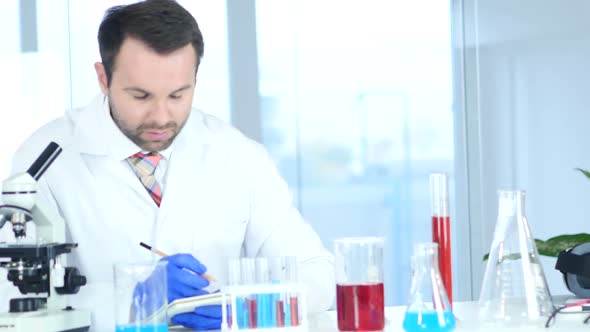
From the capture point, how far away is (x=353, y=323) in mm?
1890

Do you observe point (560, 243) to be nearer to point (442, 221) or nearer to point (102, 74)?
point (442, 221)

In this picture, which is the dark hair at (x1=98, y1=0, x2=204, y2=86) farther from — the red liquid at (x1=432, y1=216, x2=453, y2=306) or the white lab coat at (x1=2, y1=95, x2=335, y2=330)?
the red liquid at (x1=432, y1=216, x2=453, y2=306)

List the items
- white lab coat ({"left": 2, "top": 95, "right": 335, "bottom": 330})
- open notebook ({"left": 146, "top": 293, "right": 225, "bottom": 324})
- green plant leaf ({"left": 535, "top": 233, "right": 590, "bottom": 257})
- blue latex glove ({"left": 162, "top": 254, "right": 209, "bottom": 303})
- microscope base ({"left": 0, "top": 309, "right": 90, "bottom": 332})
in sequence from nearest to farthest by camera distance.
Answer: microscope base ({"left": 0, "top": 309, "right": 90, "bottom": 332}) → open notebook ({"left": 146, "top": 293, "right": 225, "bottom": 324}) → blue latex glove ({"left": 162, "top": 254, "right": 209, "bottom": 303}) → green plant leaf ({"left": 535, "top": 233, "right": 590, "bottom": 257}) → white lab coat ({"left": 2, "top": 95, "right": 335, "bottom": 330})

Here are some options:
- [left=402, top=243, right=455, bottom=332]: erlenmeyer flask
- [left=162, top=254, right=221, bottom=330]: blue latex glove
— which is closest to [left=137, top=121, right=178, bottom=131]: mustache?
[left=162, top=254, right=221, bottom=330]: blue latex glove

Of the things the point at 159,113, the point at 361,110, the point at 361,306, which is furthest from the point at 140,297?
the point at 361,110

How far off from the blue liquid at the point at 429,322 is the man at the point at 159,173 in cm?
59

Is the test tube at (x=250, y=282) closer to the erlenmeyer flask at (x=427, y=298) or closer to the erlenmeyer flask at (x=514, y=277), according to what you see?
the erlenmeyer flask at (x=427, y=298)

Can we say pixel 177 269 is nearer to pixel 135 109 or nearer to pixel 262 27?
pixel 135 109

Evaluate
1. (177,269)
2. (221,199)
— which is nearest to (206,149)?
(221,199)

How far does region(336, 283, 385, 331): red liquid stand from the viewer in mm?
1871

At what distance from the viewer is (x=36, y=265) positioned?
199 cm

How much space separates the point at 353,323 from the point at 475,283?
8.99ft

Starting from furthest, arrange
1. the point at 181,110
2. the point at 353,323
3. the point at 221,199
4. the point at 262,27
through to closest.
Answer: the point at 262,27 < the point at 221,199 < the point at 181,110 < the point at 353,323

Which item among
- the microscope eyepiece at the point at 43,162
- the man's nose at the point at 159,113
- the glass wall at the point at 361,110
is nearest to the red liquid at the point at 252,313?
the microscope eyepiece at the point at 43,162
